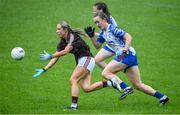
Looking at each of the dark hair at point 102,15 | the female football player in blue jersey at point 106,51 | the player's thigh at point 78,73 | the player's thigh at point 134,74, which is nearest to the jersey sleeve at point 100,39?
the female football player in blue jersey at point 106,51

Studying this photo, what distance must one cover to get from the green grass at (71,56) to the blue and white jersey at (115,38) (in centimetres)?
132

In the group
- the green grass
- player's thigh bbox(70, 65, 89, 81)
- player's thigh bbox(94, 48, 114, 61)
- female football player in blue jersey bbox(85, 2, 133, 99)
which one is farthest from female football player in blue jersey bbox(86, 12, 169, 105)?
player's thigh bbox(94, 48, 114, 61)

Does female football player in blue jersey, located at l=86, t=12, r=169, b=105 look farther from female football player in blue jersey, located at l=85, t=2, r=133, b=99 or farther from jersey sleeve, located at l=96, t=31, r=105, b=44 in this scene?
jersey sleeve, located at l=96, t=31, r=105, b=44

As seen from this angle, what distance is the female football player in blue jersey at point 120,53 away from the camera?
1580 centimetres

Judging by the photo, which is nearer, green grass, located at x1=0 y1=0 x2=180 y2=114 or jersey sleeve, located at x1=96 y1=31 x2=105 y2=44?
green grass, located at x1=0 y1=0 x2=180 y2=114

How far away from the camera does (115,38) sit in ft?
52.9

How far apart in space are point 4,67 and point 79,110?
5.69m

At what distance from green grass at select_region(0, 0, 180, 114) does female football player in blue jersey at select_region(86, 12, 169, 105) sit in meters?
0.48

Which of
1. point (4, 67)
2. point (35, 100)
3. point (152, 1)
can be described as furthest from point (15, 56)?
point (152, 1)

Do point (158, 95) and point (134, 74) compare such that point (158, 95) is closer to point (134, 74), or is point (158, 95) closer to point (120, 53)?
point (134, 74)

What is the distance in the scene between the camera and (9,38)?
82.0 ft

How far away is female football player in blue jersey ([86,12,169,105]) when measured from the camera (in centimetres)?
1580

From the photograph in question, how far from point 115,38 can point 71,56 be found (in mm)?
6832

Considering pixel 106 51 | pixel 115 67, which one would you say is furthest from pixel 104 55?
pixel 115 67
